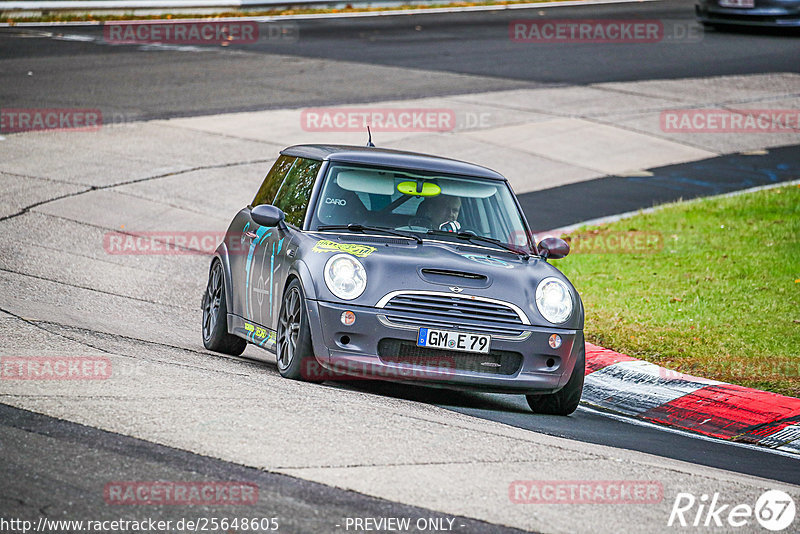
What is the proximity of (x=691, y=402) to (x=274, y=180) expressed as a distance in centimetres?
353

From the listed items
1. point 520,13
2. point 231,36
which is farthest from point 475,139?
point 520,13

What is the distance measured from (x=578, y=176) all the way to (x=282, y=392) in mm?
11476

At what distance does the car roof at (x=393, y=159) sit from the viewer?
8.60 meters

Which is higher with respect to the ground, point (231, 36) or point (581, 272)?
point (231, 36)

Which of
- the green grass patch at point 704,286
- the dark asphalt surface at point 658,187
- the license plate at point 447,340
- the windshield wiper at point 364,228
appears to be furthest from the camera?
the dark asphalt surface at point 658,187

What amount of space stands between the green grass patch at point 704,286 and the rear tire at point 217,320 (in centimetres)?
304

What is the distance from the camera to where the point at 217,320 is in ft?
30.6

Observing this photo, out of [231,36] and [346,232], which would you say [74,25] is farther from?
[346,232]

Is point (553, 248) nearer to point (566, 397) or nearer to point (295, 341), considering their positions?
point (566, 397)

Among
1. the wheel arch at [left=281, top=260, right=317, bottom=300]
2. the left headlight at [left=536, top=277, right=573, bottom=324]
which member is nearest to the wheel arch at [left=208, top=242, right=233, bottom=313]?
the wheel arch at [left=281, top=260, right=317, bottom=300]

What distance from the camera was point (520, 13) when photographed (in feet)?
109

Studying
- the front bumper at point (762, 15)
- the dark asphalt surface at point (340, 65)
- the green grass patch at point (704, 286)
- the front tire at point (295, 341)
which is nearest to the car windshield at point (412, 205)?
the front tire at point (295, 341)

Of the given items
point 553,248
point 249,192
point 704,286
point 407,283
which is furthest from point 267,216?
point 249,192

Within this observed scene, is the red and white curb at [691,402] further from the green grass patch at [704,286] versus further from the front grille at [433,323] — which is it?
the front grille at [433,323]
